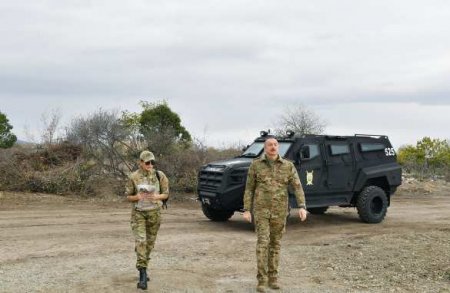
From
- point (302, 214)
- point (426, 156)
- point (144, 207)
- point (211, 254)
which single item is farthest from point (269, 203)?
point (426, 156)

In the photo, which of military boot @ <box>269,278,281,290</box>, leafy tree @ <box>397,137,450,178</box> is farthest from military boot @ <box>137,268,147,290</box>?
leafy tree @ <box>397,137,450,178</box>

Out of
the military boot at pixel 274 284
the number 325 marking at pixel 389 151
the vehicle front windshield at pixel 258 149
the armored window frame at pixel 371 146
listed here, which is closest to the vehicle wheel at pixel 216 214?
the vehicle front windshield at pixel 258 149

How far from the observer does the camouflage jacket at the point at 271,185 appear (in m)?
6.71

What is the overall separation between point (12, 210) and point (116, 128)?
21.3 ft

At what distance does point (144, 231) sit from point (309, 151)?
612 centimetres

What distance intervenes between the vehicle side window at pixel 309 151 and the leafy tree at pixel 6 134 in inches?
985

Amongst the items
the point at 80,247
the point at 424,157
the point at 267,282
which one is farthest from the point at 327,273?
the point at 424,157

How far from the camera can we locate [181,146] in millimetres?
20453

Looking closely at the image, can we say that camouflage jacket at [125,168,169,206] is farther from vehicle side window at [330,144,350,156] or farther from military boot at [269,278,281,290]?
vehicle side window at [330,144,350,156]

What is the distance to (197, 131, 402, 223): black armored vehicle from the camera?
1150cm

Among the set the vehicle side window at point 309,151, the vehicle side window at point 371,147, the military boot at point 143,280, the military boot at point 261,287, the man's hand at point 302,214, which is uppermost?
the vehicle side window at point 371,147

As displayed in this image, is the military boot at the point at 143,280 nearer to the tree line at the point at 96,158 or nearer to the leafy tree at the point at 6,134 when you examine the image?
the tree line at the point at 96,158

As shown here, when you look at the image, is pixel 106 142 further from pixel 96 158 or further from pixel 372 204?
pixel 372 204

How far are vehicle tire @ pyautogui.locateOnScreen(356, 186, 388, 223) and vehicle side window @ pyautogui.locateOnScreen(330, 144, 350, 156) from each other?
1.05 meters
